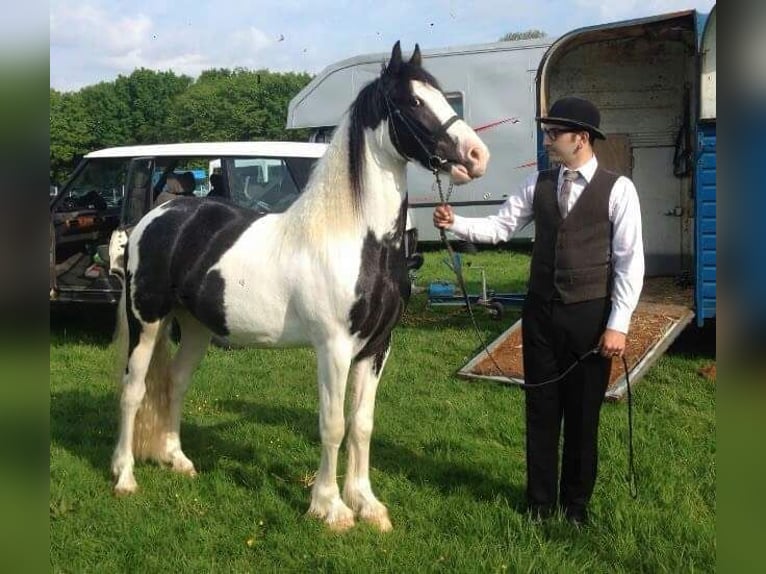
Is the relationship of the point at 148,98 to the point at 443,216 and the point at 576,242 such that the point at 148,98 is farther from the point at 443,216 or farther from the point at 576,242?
the point at 576,242

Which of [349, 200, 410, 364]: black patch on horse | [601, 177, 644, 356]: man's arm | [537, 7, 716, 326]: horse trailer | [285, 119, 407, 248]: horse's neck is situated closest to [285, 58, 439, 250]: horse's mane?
[285, 119, 407, 248]: horse's neck

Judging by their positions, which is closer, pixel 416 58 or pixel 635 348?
pixel 416 58

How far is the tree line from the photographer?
44.4m

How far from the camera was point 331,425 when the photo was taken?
134 inches

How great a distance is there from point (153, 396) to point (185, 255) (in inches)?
39.6

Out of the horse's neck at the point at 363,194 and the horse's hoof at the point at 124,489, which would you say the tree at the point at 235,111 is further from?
the horse's neck at the point at 363,194

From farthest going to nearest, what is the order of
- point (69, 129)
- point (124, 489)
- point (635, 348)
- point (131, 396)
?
1. point (69, 129)
2. point (635, 348)
3. point (131, 396)
4. point (124, 489)

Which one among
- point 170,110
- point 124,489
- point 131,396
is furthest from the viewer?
point 170,110

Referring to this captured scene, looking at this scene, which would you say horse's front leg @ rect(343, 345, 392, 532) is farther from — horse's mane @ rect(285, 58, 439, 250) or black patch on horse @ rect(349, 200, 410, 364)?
horse's mane @ rect(285, 58, 439, 250)

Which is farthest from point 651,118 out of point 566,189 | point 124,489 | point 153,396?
point 124,489

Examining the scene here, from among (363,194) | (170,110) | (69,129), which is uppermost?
(170,110)

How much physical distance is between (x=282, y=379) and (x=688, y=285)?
14.8ft

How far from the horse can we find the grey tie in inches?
16.9
